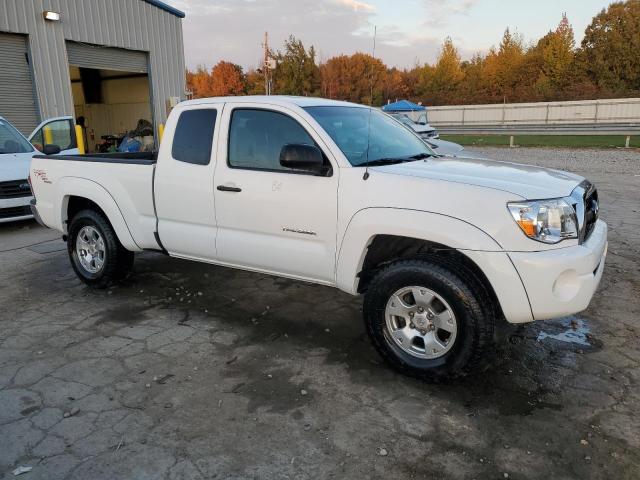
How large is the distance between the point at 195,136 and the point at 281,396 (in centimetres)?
239

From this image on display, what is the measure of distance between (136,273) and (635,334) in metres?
5.00

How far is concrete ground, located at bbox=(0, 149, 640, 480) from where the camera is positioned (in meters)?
2.68

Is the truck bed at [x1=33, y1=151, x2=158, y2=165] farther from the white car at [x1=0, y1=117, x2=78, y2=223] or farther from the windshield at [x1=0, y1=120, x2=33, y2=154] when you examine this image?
the windshield at [x1=0, y1=120, x2=33, y2=154]

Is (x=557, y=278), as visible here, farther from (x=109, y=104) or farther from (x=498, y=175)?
(x=109, y=104)

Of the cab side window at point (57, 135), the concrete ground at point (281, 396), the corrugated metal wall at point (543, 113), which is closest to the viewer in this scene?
the concrete ground at point (281, 396)

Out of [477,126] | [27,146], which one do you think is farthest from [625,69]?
[27,146]

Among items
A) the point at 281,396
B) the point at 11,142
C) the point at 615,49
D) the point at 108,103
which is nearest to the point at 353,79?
the point at 615,49

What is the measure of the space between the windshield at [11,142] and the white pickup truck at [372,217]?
4.72 m

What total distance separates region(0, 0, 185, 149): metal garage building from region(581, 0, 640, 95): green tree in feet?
137

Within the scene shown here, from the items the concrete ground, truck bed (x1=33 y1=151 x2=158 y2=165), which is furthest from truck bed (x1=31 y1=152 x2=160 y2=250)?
the concrete ground

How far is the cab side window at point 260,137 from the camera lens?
400cm

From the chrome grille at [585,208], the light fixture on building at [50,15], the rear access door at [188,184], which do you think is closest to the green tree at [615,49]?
the light fixture on building at [50,15]

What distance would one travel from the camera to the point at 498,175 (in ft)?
11.4

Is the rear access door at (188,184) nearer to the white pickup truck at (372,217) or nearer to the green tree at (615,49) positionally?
the white pickup truck at (372,217)
